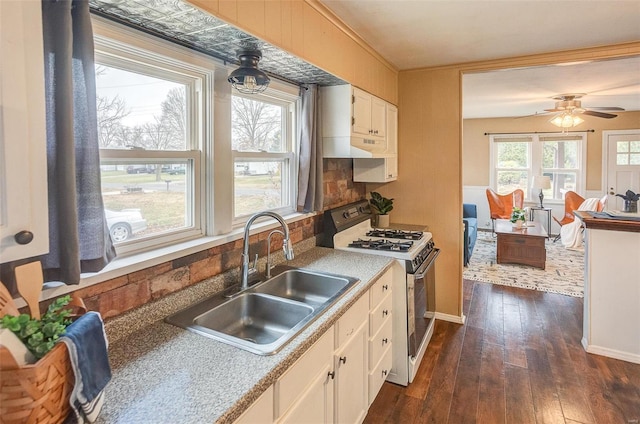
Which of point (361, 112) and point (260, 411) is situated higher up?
point (361, 112)

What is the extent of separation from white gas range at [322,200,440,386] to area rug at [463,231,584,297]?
6.44 ft

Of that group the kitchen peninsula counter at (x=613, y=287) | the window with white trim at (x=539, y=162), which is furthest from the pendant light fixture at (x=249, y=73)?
the window with white trim at (x=539, y=162)

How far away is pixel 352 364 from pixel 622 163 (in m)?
7.45

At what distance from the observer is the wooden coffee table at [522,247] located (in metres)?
5.09

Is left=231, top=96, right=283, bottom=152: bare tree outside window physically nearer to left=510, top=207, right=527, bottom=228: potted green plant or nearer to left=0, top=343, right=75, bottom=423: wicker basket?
left=0, top=343, right=75, bottom=423: wicker basket

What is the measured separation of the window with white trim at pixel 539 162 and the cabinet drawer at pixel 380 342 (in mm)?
6195

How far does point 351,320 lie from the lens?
5.85 feet

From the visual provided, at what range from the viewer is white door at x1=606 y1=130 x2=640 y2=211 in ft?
21.8

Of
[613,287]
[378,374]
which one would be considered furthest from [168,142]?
[613,287]

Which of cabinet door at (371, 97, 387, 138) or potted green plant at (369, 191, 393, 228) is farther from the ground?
cabinet door at (371, 97, 387, 138)

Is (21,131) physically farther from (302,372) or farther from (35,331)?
(302,372)

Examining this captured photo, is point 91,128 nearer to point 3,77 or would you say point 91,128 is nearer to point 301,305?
point 3,77

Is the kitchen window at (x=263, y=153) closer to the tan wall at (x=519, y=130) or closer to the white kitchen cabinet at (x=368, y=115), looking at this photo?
the white kitchen cabinet at (x=368, y=115)

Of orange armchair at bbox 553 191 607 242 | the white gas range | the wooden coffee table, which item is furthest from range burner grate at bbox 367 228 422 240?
orange armchair at bbox 553 191 607 242
